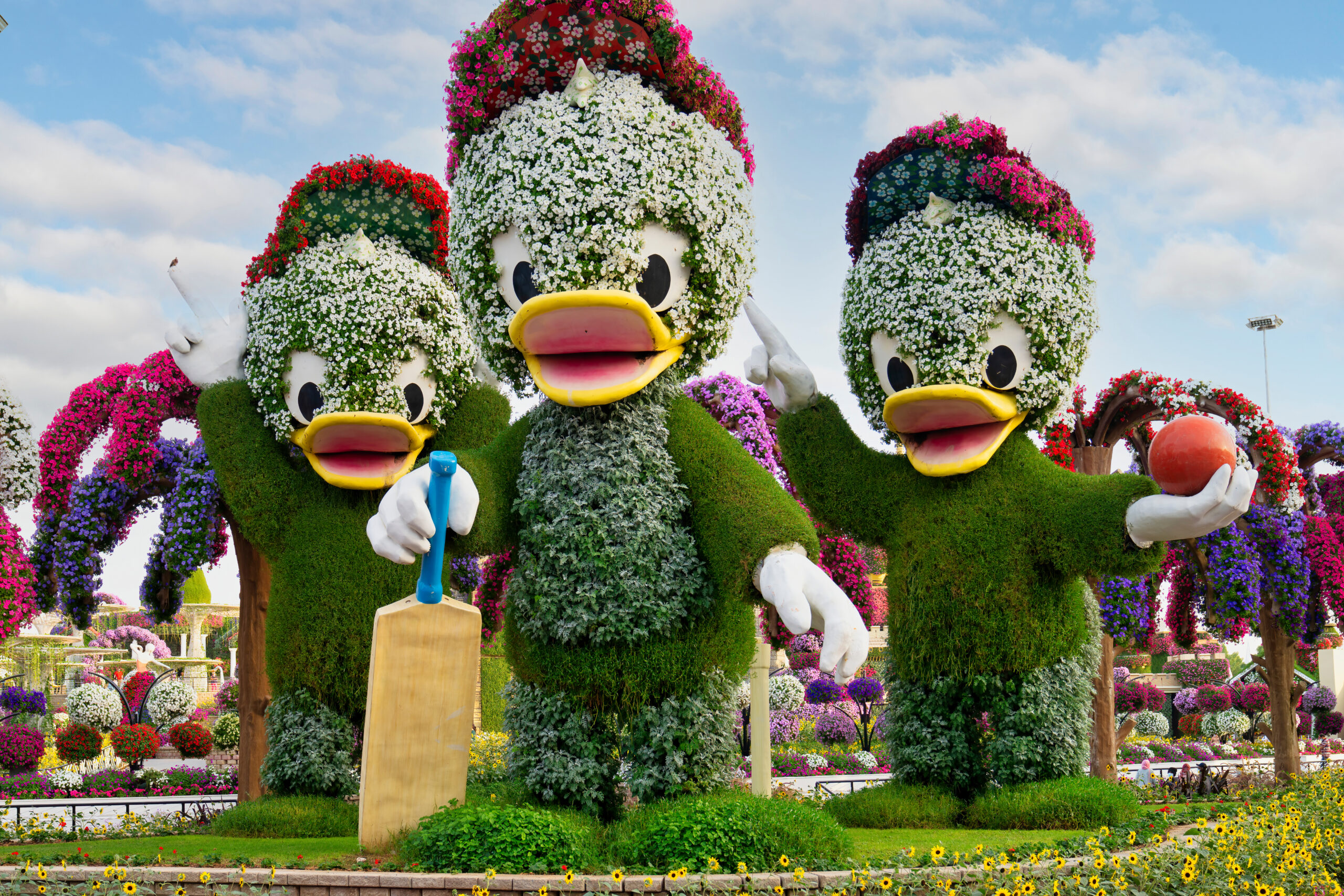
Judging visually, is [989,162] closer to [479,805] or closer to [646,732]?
[646,732]

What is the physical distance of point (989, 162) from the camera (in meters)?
6.84

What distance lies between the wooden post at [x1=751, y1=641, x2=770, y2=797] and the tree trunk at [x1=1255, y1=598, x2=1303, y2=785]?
600 centimetres

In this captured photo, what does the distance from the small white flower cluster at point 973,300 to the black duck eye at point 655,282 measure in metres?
1.86

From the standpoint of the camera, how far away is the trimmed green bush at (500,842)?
4867 mm

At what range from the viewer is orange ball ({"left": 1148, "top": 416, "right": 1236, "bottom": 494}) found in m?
5.86

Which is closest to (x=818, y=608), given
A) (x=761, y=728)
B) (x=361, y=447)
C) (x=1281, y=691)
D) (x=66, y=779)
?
(x=761, y=728)

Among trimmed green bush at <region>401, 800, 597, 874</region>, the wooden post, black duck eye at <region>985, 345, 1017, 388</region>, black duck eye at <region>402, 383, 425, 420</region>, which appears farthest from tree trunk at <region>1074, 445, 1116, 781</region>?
trimmed green bush at <region>401, 800, 597, 874</region>

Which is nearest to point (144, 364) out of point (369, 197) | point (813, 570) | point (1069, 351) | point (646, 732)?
point (369, 197)

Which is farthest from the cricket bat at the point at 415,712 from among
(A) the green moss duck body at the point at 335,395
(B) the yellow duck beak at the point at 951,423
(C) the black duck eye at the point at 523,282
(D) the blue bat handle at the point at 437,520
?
(B) the yellow duck beak at the point at 951,423

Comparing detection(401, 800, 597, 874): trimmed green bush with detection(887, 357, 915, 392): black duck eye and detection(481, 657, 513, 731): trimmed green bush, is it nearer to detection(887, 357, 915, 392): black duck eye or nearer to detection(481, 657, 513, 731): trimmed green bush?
detection(887, 357, 915, 392): black duck eye

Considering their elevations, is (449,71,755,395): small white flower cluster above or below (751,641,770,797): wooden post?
above

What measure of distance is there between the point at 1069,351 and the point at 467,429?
4.02m

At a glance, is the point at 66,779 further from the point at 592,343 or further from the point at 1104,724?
the point at 1104,724

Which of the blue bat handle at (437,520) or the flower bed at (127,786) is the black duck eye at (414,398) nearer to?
the blue bat handle at (437,520)
